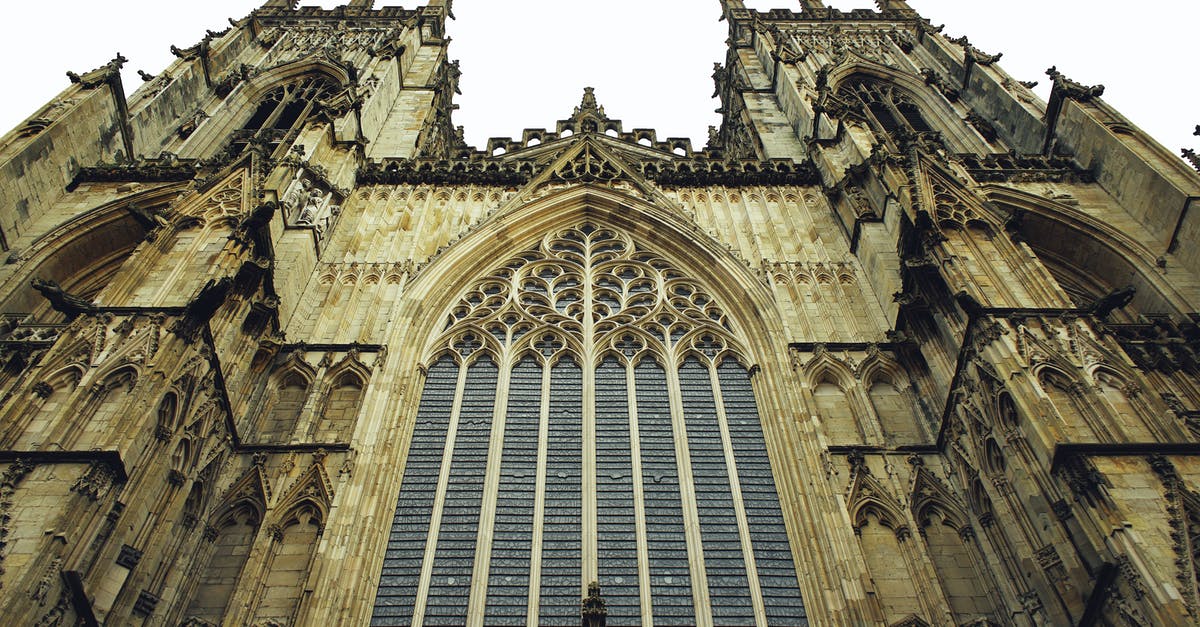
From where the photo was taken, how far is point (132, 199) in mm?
16516

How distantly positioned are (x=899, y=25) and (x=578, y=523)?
22860 millimetres

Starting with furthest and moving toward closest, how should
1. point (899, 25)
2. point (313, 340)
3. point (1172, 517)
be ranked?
point (899, 25), point (313, 340), point (1172, 517)

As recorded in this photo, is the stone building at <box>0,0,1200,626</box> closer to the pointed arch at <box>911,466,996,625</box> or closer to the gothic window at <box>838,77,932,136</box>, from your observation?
the pointed arch at <box>911,466,996,625</box>

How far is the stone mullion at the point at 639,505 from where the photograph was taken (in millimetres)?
9867

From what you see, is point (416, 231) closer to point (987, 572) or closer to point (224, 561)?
point (224, 561)

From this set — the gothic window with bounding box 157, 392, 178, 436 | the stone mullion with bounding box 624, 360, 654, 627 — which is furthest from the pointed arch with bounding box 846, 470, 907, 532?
the gothic window with bounding box 157, 392, 178, 436

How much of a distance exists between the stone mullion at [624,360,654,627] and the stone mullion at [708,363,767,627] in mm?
1107

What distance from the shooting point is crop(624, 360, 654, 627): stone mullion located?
9.87 m

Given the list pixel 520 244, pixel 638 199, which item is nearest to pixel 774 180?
pixel 638 199

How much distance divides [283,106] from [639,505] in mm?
16182

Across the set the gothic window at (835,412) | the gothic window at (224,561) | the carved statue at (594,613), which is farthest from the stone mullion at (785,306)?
the gothic window at (224,561)

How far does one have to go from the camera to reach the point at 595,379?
13492 millimetres

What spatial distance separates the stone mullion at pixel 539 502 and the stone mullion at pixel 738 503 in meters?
2.30

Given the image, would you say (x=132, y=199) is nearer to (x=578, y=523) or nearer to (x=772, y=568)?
→ (x=578, y=523)
